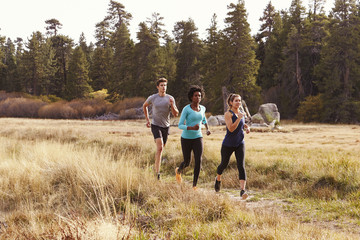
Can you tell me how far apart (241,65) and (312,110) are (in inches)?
350

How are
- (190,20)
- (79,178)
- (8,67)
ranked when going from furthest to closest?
1. (8,67)
2. (190,20)
3. (79,178)

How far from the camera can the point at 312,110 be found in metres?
31.7

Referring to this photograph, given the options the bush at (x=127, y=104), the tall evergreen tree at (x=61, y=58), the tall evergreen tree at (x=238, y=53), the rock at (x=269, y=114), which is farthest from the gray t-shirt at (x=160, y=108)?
the tall evergreen tree at (x=61, y=58)

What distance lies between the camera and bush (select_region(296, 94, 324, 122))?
31.4m

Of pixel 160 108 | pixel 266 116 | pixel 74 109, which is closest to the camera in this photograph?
pixel 160 108

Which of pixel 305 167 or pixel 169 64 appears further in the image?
pixel 169 64

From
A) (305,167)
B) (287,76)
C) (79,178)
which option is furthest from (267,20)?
(79,178)

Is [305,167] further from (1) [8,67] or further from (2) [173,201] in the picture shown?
(1) [8,67]

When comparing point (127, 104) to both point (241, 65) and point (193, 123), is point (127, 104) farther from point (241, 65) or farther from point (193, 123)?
point (193, 123)

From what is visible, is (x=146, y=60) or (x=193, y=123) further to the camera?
(x=146, y=60)

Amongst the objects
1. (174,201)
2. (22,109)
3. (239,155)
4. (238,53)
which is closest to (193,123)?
(239,155)

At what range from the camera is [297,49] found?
33.8m

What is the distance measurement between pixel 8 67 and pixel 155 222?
60.4 metres

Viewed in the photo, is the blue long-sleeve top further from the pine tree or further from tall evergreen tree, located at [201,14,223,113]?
the pine tree
